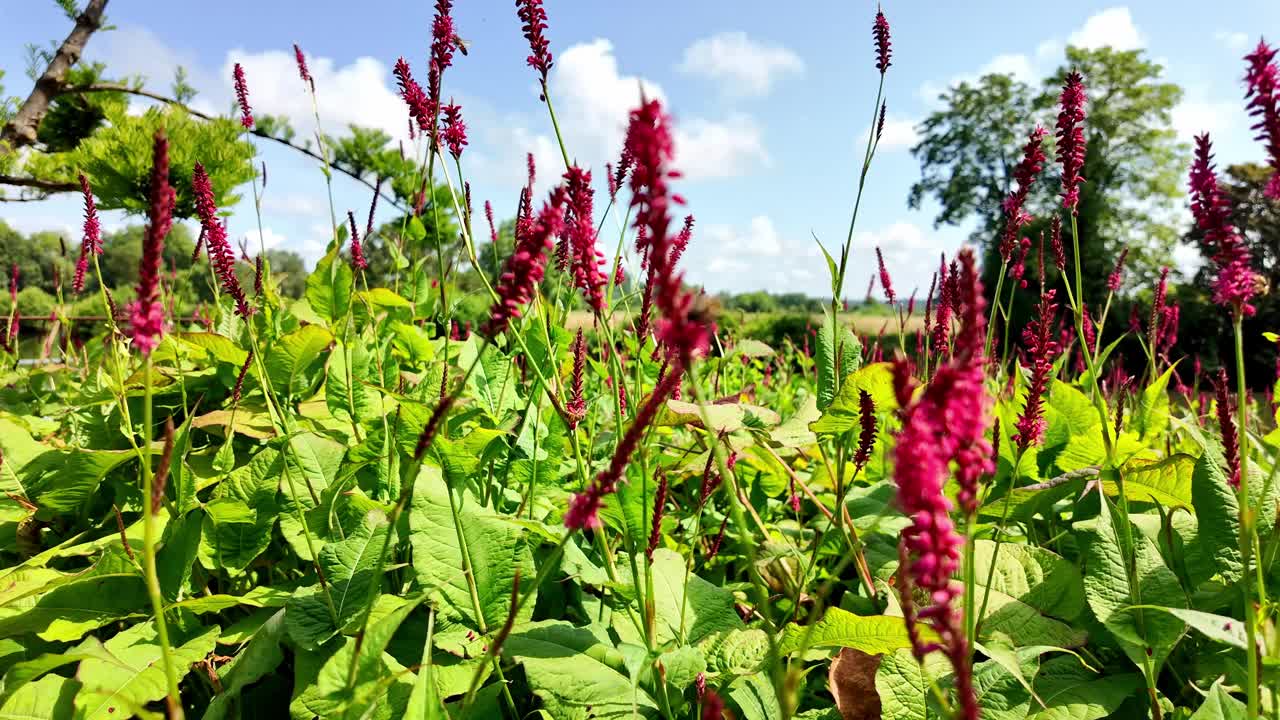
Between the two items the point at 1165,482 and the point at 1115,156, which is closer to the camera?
the point at 1165,482

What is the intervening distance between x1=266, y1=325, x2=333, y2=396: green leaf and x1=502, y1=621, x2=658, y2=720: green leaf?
3.98ft

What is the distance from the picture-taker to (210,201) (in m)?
1.55

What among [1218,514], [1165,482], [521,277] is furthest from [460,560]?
[1165,482]

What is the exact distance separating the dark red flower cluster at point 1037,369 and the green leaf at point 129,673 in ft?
5.01

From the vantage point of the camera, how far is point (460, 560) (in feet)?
4.70

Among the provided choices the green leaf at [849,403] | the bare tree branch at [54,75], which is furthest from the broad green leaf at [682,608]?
the bare tree branch at [54,75]

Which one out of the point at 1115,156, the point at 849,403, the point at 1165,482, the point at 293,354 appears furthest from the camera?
the point at 1115,156

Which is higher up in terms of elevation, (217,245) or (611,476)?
(217,245)

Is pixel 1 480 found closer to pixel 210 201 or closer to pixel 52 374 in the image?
pixel 210 201

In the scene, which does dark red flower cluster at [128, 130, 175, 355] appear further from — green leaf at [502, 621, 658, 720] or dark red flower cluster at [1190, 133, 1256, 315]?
dark red flower cluster at [1190, 133, 1256, 315]

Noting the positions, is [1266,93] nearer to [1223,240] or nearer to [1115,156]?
[1223,240]

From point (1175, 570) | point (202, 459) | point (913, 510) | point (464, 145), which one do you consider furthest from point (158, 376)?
point (1175, 570)

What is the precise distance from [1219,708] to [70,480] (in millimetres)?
2538

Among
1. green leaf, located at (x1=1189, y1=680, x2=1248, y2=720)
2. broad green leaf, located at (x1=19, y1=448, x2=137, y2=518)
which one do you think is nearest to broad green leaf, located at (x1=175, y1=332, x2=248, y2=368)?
broad green leaf, located at (x1=19, y1=448, x2=137, y2=518)
